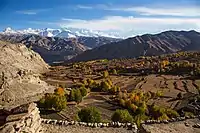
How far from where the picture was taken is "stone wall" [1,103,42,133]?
1285cm

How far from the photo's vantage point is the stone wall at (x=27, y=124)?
1285cm

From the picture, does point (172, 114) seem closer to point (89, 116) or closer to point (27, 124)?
point (89, 116)

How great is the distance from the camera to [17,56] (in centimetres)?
9925

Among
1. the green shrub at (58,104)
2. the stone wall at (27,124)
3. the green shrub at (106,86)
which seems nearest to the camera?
the stone wall at (27,124)

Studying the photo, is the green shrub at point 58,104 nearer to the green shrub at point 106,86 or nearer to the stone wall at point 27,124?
the green shrub at point 106,86

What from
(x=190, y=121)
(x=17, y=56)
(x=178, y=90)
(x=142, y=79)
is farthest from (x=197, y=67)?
(x=190, y=121)

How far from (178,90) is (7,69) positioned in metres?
38.4

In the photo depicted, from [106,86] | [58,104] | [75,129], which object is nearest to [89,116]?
[75,129]

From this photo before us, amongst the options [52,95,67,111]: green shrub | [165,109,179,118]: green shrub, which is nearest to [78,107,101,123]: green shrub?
[165,109,179,118]: green shrub

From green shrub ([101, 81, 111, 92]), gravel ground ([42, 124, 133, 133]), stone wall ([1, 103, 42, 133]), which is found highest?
stone wall ([1, 103, 42, 133])

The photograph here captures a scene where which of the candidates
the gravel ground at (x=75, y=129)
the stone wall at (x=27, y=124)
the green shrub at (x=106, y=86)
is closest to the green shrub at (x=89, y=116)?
the gravel ground at (x=75, y=129)

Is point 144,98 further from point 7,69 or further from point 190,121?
point 190,121

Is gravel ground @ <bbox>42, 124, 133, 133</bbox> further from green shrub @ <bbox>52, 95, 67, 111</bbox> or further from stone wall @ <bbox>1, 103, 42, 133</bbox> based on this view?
green shrub @ <bbox>52, 95, 67, 111</bbox>

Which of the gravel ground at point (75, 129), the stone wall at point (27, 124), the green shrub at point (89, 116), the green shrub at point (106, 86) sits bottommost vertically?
the green shrub at point (106, 86)
